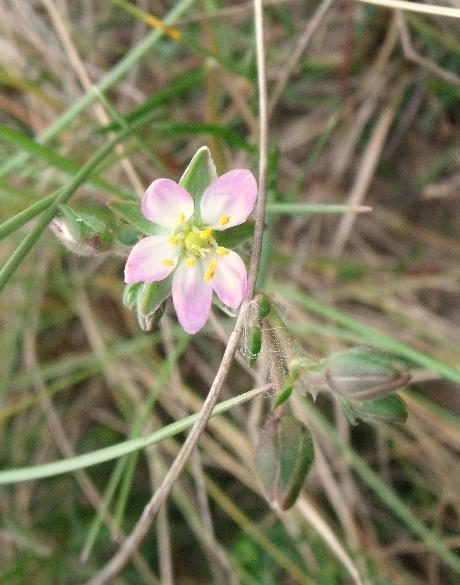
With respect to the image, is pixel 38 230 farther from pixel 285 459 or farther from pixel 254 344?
pixel 285 459

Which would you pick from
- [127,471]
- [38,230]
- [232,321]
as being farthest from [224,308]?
[232,321]


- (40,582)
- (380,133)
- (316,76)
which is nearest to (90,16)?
(316,76)

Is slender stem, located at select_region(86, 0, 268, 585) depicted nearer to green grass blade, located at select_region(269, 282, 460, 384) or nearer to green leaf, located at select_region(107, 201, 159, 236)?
green leaf, located at select_region(107, 201, 159, 236)

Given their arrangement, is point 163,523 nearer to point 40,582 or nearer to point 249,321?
point 40,582

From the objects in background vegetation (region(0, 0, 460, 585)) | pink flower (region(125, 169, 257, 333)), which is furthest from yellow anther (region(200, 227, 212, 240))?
background vegetation (region(0, 0, 460, 585))

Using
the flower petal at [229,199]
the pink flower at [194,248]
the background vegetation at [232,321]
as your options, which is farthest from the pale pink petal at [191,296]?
the background vegetation at [232,321]

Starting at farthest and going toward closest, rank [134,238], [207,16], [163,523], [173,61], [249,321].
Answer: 1. [173,61]
2. [163,523]
3. [207,16]
4. [134,238]
5. [249,321]
